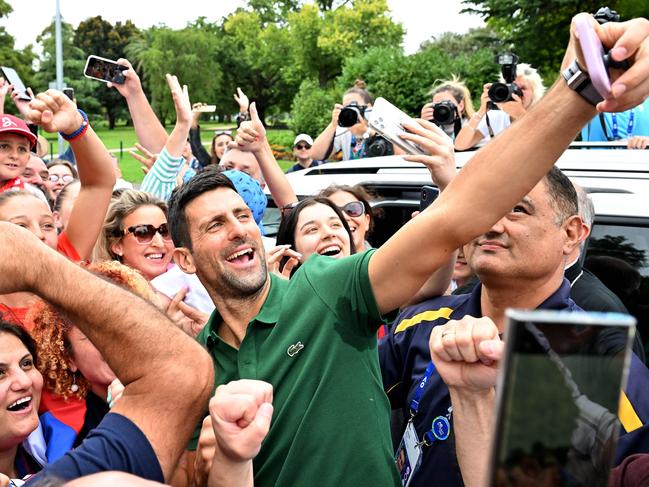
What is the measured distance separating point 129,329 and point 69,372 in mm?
1427

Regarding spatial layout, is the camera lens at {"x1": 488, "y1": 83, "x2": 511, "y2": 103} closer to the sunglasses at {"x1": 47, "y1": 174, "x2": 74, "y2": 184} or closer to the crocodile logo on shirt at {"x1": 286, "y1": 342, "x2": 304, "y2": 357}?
the sunglasses at {"x1": 47, "y1": 174, "x2": 74, "y2": 184}

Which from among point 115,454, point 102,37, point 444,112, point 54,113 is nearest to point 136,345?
point 115,454

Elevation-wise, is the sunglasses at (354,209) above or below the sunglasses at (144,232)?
above

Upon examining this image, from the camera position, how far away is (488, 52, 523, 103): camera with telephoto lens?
6207 millimetres

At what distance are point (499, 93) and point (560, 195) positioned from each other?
3713 millimetres

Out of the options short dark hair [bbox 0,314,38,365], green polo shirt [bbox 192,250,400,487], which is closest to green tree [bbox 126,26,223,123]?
short dark hair [bbox 0,314,38,365]

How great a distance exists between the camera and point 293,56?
161ft

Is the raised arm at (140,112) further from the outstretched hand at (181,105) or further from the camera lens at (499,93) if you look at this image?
the camera lens at (499,93)

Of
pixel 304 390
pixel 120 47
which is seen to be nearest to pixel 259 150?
pixel 304 390

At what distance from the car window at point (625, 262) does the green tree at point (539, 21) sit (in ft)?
58.5

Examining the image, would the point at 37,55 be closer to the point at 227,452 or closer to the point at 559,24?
the point at 559,24

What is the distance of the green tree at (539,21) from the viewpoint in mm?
20125

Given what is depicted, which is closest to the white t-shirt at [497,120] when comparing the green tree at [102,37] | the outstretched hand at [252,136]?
the outstretched hand at [252,136]

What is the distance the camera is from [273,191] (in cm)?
462
